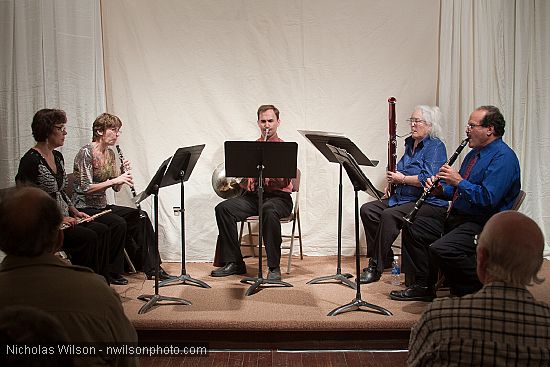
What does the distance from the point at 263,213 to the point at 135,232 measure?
3.39 feet

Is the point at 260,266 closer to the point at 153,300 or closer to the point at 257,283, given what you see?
the point at 257,283

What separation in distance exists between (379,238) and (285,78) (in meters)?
1.75

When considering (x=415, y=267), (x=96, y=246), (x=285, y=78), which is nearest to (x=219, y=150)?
(x=285, y=78)

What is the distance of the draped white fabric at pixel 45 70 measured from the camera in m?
5.10

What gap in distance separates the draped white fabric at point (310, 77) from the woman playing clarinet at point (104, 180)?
67 cm

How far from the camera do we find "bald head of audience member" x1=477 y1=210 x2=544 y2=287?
2.01 metres

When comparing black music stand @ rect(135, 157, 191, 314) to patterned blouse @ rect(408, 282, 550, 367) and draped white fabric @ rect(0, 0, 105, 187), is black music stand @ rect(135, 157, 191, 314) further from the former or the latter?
patterned blouse @ rect(408, 282, 550, 367)

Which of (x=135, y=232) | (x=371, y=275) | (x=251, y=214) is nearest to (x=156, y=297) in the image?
(x=135, y=232)

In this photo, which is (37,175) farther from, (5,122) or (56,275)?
(56,275)

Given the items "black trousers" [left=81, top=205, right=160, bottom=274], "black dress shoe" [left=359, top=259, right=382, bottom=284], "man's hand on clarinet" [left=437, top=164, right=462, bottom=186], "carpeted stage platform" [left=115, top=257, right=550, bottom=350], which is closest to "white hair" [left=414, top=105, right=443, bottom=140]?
"man's hand on clarinet" [left=437, top=164, right=462, bottom=186]

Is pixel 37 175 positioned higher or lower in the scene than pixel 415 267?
higher

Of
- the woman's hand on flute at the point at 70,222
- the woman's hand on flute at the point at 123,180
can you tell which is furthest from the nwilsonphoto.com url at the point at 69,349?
the woman's hand on flute at the point at 123,180

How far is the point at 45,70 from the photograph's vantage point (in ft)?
17.1

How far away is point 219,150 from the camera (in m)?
5.93
